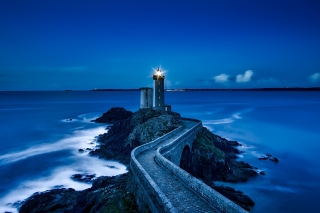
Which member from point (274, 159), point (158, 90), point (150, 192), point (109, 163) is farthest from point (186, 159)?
point (158, 90)

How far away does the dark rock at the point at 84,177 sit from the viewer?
21.2 metres

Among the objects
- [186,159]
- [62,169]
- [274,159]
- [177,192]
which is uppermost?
[177,192]

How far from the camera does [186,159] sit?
23.0 m

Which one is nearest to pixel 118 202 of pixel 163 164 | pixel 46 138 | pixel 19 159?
pixel 163 164

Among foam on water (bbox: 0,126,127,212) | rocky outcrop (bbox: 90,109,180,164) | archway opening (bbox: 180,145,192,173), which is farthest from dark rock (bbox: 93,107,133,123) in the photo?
archway opening (bbox: 180,145,192,173)

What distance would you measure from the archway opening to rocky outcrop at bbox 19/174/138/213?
671 cm

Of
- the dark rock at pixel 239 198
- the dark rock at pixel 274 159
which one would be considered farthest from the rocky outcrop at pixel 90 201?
the dark rock at pixel 274 159

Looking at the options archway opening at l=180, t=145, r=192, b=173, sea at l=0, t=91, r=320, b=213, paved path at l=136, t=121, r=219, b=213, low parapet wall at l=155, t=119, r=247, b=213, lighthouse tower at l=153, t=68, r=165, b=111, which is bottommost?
sea at l=0, t=91, r=320, b=213

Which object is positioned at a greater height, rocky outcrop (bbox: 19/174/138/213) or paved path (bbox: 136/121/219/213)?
paved path (bbox: 136/121/219/213)

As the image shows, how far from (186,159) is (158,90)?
13583 millimetres

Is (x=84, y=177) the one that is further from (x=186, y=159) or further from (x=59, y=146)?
(x=59, y=146)

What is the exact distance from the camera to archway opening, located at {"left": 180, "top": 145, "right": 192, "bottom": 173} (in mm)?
22234

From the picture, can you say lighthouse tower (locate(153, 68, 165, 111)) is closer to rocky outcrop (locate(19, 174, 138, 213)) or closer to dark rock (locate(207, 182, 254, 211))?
rocky outcrop (locate(19, 174, 138, 213))

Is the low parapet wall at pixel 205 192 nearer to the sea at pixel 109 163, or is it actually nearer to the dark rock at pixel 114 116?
the sea at pixel 109 163
